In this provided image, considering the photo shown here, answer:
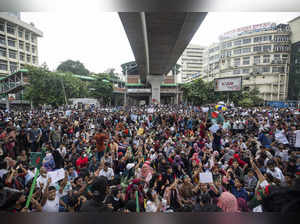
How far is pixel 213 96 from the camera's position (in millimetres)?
20531

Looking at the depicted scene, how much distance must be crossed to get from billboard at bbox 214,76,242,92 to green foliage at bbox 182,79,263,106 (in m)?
0.74

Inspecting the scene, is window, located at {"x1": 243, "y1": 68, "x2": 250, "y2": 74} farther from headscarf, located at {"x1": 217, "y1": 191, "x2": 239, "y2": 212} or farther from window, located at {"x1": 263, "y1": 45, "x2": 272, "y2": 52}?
headscarf, located at {"x1": 217, "y1": 191, "x2": 239, "y2": 212}

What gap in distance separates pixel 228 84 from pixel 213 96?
111 inches

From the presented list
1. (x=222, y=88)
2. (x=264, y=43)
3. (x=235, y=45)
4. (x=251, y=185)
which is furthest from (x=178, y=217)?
(x=222, y=88)

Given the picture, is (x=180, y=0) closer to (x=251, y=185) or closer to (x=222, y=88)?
(x=251, y=185)

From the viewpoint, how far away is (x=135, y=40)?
29.5 ft

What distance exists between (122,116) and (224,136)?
6498 mm

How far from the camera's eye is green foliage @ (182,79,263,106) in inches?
568

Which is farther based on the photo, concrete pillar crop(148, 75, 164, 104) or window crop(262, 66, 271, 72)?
concrete pillar crop(148, 75, 164, 104)

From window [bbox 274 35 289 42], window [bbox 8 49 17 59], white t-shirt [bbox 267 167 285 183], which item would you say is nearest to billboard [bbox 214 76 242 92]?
window [bbox 274 35 289 42]

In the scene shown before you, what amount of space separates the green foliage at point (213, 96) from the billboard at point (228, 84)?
74 centimetres

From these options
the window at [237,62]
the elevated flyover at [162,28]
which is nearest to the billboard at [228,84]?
the window at [237,62]

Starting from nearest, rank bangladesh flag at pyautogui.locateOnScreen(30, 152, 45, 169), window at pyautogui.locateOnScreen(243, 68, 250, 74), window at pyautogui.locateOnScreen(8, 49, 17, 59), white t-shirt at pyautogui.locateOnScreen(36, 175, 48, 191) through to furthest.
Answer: white t-shirt at pyautogui.locateOnScreen(36, 175, 48, 191) → window at pyautogui.locateOnScreen(8, 49, 17, 59) → bangladesh flag at pyautogui.locateOnScreen(30, 152, 45, 169) → window at pyautogui.locateOnScreen(243, 68, 250, 74)

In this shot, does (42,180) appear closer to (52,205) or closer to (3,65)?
(52,205)
